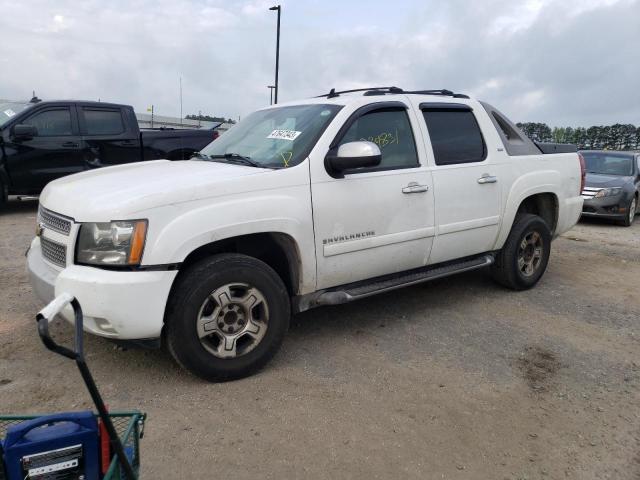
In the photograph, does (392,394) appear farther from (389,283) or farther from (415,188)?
(415,188)

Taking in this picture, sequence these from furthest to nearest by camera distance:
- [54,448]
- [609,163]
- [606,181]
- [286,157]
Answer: [609,163] → [606,181] → [286,157] → [54,448]

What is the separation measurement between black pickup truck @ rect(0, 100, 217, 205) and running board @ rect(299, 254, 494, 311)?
6.37m

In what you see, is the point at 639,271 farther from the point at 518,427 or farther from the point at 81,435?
the point at 81,435

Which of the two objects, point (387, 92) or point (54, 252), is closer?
point (54, 252)

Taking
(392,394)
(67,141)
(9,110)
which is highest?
(9,110)

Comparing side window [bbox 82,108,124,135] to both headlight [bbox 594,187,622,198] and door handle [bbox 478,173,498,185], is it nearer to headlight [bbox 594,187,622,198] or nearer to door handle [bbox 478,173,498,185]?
door handle [bbox 478,173,498,185]

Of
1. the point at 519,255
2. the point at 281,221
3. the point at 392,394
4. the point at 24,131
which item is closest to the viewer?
the point at 392,394

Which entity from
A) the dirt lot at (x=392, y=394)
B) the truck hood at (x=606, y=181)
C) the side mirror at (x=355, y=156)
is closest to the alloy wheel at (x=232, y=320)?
the dirt lot at (x=392, y=394)

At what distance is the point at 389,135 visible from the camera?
4.04 metres

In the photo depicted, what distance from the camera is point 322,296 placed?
362cm

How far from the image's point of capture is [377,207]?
376cm

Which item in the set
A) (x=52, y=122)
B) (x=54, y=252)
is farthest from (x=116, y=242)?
(x=52, y=122)

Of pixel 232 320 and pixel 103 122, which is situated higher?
pixel 103 122

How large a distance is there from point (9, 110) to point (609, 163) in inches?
470
